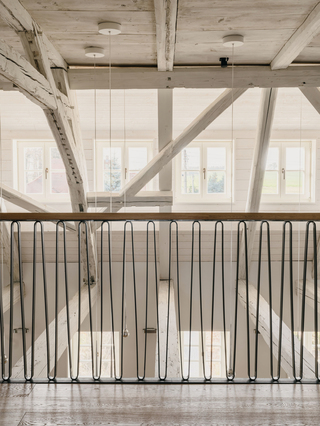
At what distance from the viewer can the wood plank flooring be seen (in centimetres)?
223

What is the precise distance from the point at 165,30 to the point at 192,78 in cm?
100

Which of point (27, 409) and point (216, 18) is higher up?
point (216, 18)

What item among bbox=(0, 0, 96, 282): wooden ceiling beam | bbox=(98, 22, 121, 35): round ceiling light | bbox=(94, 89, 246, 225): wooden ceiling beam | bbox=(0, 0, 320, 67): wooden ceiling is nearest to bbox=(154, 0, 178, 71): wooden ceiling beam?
bbox=(0, 0, 320, 67): wooden ceiling

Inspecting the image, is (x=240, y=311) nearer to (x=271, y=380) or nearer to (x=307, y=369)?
(x=307, y=369)

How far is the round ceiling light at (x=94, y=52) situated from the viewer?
372cm

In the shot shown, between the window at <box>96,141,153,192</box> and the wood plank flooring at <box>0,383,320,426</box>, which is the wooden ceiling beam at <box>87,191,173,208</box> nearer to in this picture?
the window at <box>96,141,153,192</box>

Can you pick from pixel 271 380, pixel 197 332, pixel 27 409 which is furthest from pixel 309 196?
pixel 27 409

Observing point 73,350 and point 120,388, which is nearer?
point 120,388

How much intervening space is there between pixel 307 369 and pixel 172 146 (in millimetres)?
2377

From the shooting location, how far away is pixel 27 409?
233cm

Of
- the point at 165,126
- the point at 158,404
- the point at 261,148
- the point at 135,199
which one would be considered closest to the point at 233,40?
the point at 165,126

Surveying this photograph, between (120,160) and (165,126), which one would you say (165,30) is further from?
(120,160)

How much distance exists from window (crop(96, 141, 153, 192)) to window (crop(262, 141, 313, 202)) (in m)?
1.55

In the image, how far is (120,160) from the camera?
5641 mm
